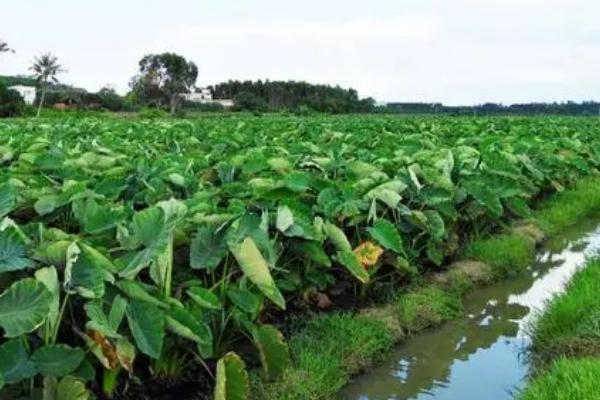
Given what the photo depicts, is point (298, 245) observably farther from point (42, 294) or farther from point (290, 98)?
point (290, 98)

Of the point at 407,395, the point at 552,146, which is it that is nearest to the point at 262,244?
the point at 407,395

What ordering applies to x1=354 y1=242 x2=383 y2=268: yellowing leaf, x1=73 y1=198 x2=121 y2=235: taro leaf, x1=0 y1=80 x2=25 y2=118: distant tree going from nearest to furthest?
1. x1=73 y1=198 x2=121 y2=235: taro leaf
2. x1=354 y1=242 x2=383 y2=268: yellowing leaf
3. x1=0 y1=80 x2=25 y2=118: distant tree

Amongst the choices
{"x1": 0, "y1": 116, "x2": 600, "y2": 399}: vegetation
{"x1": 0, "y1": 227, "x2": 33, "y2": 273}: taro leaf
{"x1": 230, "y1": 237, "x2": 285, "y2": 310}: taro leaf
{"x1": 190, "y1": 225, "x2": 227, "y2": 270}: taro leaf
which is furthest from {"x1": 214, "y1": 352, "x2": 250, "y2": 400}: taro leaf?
{"x1": 0, "y1": 227, "x2": 33, "y2": 273}: taro leaf

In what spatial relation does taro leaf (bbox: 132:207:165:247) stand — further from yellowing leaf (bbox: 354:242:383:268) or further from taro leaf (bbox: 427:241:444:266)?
taro leaf (bbox: 427:241:444:266)

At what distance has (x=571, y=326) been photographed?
3705 millimetres

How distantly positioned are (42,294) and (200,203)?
1.31 meters

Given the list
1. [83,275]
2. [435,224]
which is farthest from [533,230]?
[83,275]

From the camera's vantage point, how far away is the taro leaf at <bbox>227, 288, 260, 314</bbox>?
2984 millimetres

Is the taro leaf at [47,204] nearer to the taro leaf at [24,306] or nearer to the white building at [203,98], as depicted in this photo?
the taro leaf at [24,306]

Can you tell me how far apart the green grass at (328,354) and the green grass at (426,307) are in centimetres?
25

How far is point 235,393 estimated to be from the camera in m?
2.69

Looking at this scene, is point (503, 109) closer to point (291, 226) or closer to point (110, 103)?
point (110, 103)

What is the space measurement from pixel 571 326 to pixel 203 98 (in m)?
68.6

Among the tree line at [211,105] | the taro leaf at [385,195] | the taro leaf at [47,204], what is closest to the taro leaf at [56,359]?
the taro leaf at [47,204]
